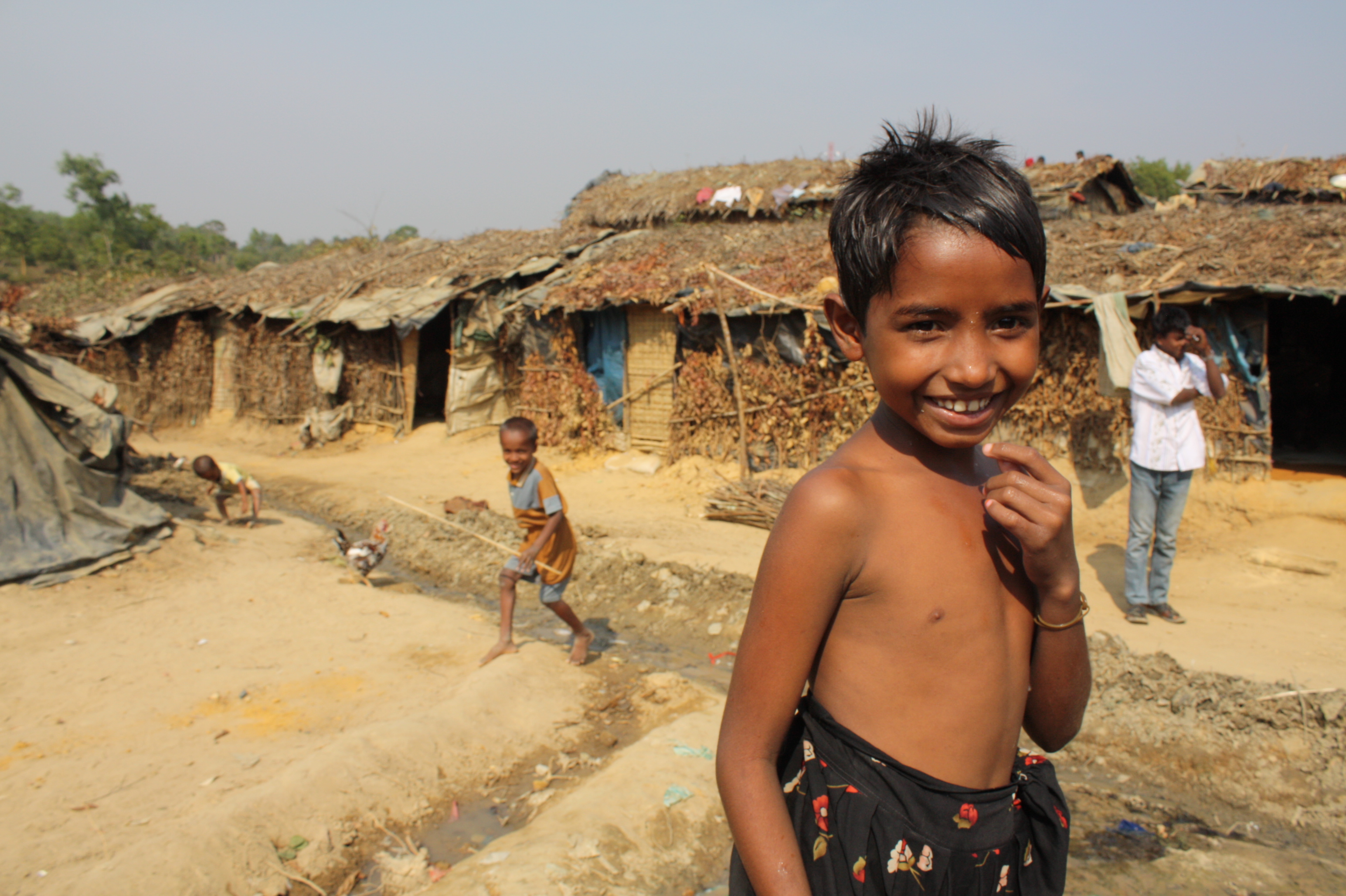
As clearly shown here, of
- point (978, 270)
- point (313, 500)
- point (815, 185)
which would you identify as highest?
point (815, 185)

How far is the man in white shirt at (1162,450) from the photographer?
5.00 metres

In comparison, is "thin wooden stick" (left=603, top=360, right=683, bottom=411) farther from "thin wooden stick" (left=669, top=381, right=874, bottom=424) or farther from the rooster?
the rooster

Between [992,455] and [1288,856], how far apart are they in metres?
3.30

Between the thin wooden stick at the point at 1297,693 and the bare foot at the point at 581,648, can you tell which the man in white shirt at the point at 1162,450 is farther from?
the bare foot at the point at 581,648

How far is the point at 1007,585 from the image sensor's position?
1.17 meters

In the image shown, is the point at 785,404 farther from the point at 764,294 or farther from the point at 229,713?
the point at 229,713

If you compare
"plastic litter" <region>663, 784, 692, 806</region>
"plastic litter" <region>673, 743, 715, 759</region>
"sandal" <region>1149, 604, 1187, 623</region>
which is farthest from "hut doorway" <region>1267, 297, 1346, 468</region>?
"plastic litter" <region>663, 784, 692, 806</region>

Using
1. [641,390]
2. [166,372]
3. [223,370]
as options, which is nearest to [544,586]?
[641,390]

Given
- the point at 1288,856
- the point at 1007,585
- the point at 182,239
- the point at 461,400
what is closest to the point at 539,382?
the point at 461,400

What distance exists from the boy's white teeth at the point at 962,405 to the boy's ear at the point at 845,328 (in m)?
0.15

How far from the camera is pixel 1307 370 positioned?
437 inches

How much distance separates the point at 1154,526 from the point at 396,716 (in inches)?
191

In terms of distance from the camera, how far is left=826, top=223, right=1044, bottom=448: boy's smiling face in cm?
102

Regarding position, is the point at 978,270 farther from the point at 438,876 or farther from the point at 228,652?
the point at 228,652
